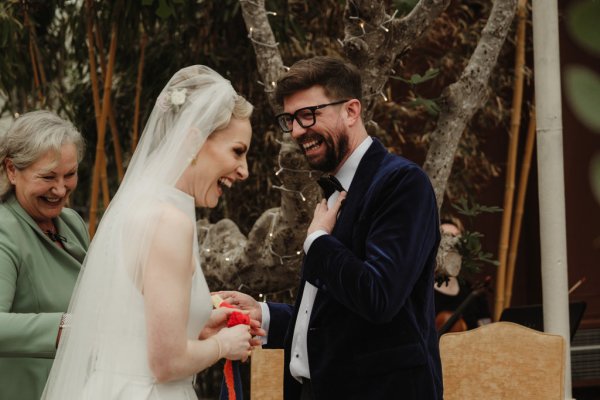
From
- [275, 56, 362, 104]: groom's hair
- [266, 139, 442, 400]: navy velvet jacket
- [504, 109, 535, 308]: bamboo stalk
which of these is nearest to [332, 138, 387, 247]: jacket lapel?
[266, 139, 442, 400]: navy velvet jacket

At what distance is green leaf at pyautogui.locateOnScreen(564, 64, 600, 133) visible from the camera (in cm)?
34

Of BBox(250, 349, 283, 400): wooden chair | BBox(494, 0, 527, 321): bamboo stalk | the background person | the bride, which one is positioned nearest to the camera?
the bride

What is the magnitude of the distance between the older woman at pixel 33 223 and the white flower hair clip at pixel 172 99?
39 cm

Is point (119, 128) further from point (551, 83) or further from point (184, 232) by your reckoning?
point (184, 232)

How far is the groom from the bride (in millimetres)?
194

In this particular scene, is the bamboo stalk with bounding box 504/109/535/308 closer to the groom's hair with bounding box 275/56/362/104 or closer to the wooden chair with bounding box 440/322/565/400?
the wooden chair with bounding box 440/322/565/400

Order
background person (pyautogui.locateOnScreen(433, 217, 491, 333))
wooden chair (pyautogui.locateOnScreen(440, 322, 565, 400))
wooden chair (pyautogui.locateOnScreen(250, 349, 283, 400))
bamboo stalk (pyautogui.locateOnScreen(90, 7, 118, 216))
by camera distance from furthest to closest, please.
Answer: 1. background person (pyautogui.locateOnScreen(433, 217, 491, 333))
2. bamboo stalk (pyautogui.locateOnScreen(90, 7, 118, 216))
3. wooden chair (pyautogui.locateOnScreen(250, 349, 283, 400))
4. wooden chair (pyautogui.locateOnScreen(440, 322, 565, 400))

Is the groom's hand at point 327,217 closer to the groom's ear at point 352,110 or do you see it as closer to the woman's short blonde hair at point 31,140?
the groom's ear at point 352,110

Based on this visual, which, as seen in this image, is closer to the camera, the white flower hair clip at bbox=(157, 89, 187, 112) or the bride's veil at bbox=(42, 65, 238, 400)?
the bride's veil at bbox=(42, 65, 238, 400)

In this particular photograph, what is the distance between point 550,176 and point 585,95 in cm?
267

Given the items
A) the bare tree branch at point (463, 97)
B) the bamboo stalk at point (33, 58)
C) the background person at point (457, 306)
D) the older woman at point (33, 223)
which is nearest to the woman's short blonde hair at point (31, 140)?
the older woman at point (33, 223)

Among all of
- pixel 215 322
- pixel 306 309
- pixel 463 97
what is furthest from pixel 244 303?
pixel 463 97

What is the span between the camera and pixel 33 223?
209 cm

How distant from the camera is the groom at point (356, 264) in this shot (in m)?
1.75
